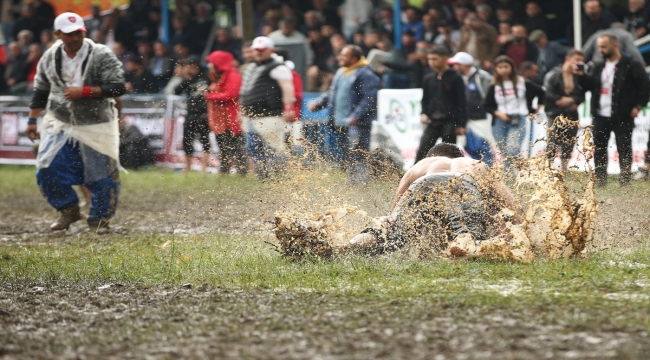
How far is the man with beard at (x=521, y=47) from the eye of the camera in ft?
50.4

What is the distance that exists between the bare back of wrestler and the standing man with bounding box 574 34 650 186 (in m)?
5.00

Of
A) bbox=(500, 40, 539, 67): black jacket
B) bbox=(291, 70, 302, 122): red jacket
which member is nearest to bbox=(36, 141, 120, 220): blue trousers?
bbox=(291, 70, 302, 122): red jacket

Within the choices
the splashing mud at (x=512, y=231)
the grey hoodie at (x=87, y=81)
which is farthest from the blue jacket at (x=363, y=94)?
the splashing mud at (x=512, y=231)

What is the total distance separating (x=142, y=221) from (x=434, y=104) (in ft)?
13.2

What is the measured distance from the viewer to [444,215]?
729cm

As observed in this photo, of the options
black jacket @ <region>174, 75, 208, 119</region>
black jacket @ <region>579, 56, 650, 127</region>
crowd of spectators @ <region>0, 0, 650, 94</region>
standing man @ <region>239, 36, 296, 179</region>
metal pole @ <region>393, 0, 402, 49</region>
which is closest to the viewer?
black jacket @ <region>579, 56, 650, 127</region>

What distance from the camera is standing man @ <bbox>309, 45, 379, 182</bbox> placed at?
43.3ft

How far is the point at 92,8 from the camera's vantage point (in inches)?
899

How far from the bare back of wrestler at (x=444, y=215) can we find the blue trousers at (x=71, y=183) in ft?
12.5

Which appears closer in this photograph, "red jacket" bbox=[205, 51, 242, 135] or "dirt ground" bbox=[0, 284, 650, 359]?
"dirt ground" bbox=[0, 284, 650, 359]

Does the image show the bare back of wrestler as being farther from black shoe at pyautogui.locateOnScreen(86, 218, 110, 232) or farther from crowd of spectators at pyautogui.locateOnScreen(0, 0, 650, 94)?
crowd of spectators at pyautogui.locateOnScreen(0, 0, 650, 94)

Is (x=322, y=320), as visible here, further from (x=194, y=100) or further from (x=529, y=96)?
(x=194, y=100)

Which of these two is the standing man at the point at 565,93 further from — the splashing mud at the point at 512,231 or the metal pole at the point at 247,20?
the metal pole at the point at 247,20

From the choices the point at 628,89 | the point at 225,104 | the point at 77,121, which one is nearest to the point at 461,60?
the point at 628,89
